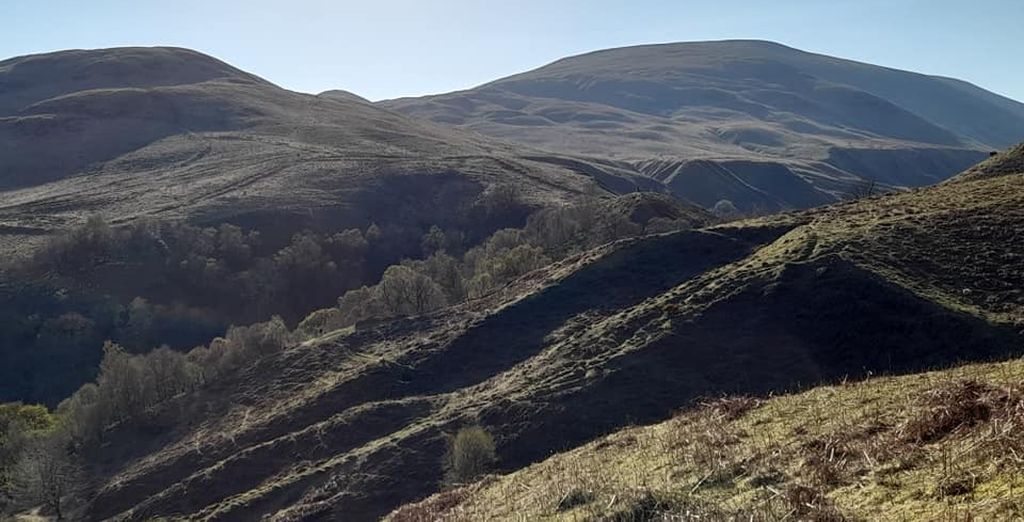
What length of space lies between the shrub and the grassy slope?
12.8 m

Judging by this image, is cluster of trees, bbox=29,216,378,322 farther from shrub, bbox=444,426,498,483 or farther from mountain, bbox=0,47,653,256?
shrub, bbox=444,426,498,483

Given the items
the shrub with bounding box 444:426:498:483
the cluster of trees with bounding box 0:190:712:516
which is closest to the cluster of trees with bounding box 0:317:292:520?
the cluster of trees with bounding box 0:190:712:516

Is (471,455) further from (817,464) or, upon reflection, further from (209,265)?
(209,265)

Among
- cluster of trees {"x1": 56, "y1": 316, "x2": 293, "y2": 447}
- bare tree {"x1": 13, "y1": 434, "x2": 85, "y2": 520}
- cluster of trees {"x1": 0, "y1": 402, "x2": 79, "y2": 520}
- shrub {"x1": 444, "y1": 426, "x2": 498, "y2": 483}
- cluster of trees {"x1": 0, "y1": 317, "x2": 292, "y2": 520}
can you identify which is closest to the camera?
shrub {"x1": 444, "y1": 426, "x2": 498, "y2": 483}

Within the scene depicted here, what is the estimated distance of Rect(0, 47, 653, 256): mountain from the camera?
4825 inches

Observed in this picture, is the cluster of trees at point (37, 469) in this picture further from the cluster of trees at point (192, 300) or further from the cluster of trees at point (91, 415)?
the cluster of trees at point (192, 300)

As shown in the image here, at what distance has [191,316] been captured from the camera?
315 ft

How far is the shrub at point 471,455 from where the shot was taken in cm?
Answer: 2998

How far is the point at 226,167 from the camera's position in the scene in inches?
5763

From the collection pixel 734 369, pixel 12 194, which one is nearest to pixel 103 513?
pixel 734 369

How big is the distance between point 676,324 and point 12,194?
474 feet

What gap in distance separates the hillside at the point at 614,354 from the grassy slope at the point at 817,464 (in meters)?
11.6

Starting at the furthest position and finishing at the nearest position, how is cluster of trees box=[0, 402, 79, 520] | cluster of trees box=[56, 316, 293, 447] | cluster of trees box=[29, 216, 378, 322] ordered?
1. cluster of trees box=[29, 216, 378, 322]
2. cluster of trees box=[56, 316, 293, 447]
3. cluster of trees box=[0, 402, 79, 520]

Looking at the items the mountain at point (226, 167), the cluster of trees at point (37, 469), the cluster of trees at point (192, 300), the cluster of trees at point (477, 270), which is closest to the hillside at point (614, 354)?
the cluster of trees at point (37, 469)
